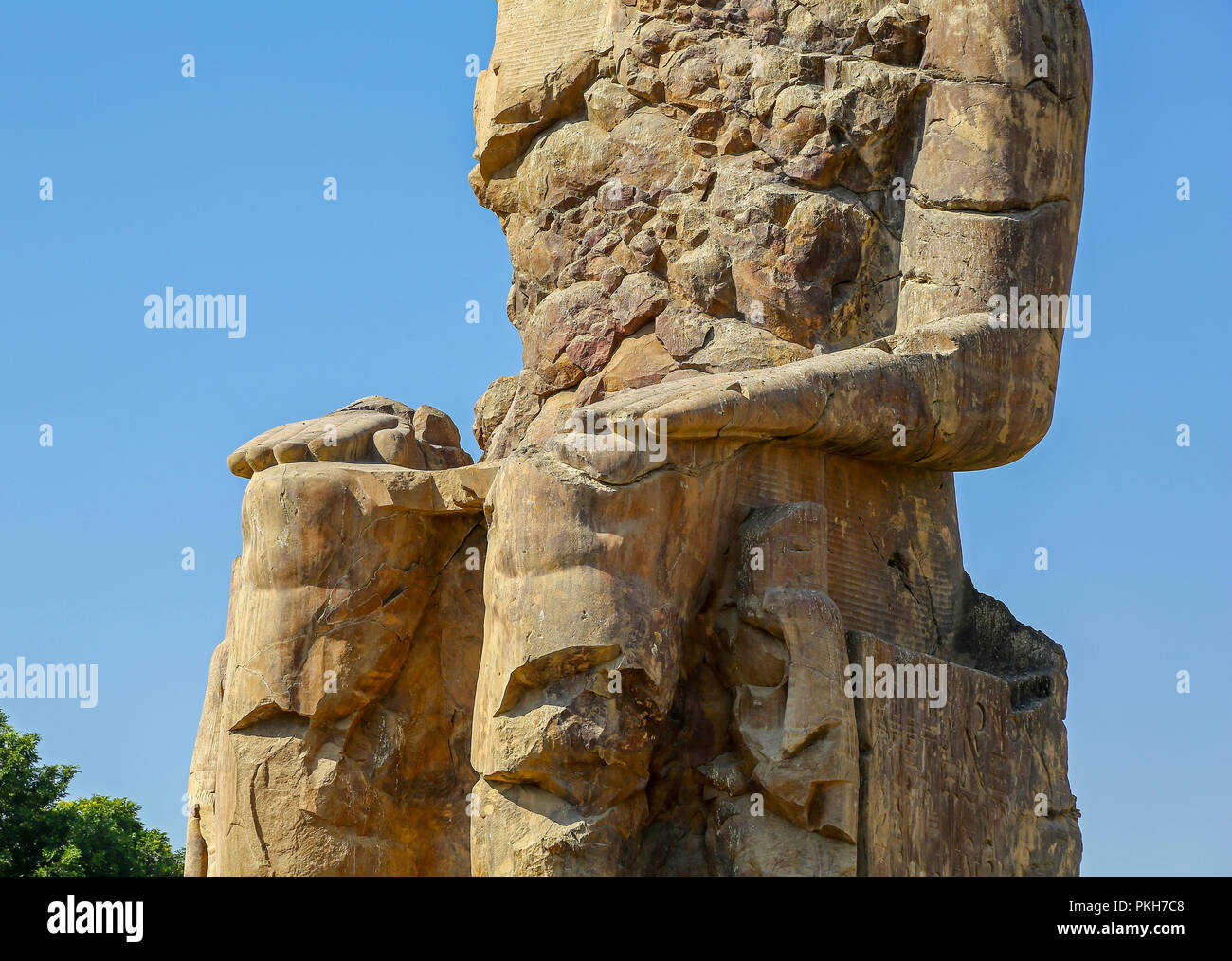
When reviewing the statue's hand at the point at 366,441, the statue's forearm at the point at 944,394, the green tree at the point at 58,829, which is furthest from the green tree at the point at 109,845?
the statue's forearm at the point at 944,394

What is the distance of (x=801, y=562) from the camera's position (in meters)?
7.45

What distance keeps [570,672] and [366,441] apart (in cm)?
165

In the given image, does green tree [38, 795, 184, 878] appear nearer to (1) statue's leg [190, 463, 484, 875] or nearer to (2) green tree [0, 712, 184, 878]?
(2) green tree [0, 712, 184, 878]

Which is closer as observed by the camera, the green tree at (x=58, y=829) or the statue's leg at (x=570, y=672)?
the statue's leg at (x=570, y=672)

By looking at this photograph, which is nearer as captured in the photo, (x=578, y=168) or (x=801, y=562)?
(x=801, y=562)

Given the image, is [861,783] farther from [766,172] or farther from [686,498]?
[766,172]

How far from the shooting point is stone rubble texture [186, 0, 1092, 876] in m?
7.14

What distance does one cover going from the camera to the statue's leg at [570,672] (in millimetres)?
6984

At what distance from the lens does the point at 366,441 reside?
8312 millimetres

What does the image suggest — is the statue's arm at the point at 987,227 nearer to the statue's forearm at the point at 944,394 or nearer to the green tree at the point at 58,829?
the statue's forearm at the point at 944,394

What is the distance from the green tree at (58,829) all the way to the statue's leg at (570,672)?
10.5 meters
